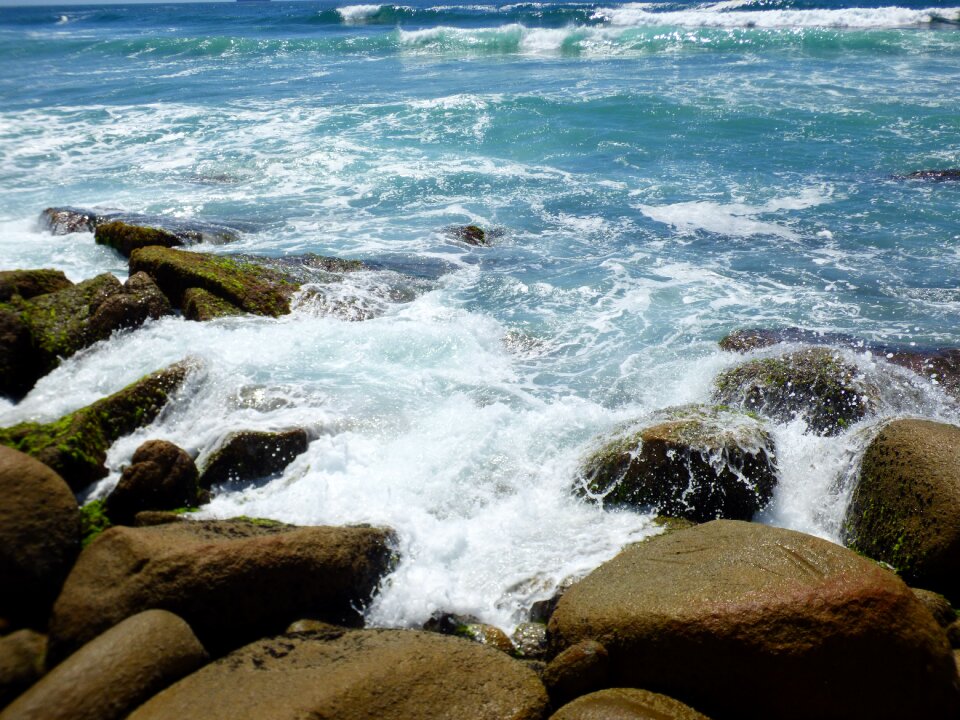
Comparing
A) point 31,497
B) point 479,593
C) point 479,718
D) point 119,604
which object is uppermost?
point 31,497

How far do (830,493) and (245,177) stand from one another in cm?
1318

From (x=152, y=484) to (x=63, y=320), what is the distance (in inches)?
131

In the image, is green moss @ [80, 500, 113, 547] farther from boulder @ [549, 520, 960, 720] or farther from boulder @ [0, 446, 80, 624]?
boulder @ [549, 520, 960, 720]

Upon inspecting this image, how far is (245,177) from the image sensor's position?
15273 millimetres

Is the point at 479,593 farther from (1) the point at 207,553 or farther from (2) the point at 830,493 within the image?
(2) the point at 830,493

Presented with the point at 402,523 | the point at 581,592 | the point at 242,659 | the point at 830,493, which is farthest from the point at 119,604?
the point at 830,493

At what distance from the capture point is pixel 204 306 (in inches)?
322

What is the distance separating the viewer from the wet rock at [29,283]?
7719 mm

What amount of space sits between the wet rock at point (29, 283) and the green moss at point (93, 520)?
369cm

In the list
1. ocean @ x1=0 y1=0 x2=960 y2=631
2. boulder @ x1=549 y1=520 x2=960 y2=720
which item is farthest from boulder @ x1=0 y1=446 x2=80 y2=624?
boulder @ x1=549 y1=520 x2=960 y2=720

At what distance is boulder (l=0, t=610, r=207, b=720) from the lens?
3391 mm

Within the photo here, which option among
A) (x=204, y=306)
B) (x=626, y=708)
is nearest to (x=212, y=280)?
(x=204, y=306)

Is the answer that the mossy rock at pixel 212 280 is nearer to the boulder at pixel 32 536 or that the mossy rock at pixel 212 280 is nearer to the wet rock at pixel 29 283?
the wet rock at pixel 29 283

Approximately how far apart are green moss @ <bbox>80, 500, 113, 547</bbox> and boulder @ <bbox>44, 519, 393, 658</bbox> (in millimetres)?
483
